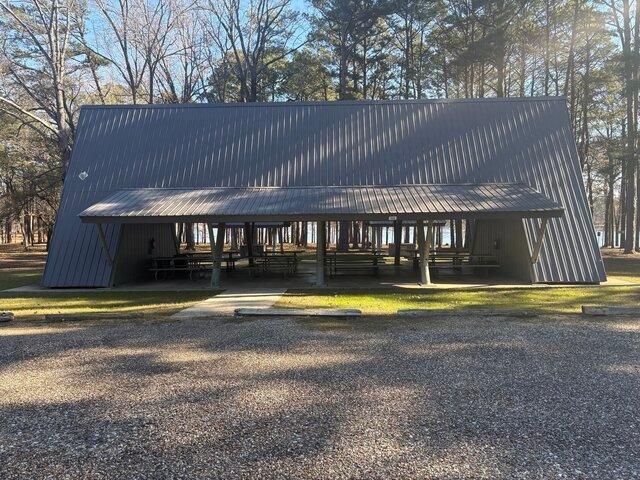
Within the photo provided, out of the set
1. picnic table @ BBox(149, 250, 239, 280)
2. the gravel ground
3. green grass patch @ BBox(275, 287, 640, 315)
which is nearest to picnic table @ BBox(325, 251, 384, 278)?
green grass patch @ BBox(275, 287, 640, 315)

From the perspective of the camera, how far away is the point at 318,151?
1462 centimetres

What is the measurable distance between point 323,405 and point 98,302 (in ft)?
27.0

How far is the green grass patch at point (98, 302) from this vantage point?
920 cm

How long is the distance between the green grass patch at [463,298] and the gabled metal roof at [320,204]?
76.4 inches

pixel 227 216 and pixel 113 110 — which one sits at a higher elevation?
pixel 113 110

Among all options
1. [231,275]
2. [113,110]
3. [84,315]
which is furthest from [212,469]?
[113,110]

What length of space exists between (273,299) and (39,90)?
886 inches

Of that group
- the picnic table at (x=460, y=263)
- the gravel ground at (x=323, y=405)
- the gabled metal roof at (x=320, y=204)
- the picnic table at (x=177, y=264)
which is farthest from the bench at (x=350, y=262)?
the gravel ground at (x=323, y=405)

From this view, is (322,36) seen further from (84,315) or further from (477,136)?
(84,315)

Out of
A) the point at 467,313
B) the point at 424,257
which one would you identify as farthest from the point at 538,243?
the point at 467,313

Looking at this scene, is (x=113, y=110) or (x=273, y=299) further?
(x=113, y=110)

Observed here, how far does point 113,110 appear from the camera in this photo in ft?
50.3

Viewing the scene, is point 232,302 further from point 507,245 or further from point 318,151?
point 507,245

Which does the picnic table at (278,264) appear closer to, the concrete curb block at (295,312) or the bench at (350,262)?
the bench at (350,262)
